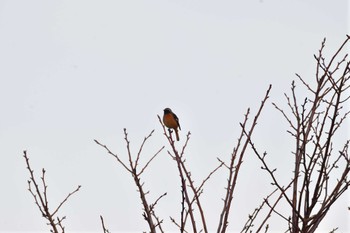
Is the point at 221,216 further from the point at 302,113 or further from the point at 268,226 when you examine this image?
the point at 302,113

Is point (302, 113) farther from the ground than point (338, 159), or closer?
farther from the ground

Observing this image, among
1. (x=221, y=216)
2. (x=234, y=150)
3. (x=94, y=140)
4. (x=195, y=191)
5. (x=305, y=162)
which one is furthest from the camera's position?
(x=94, y=140)

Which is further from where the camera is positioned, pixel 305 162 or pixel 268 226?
pixel 268 226

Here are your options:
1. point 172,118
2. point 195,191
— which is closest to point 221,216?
point 195,191

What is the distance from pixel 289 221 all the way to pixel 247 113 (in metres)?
0.97

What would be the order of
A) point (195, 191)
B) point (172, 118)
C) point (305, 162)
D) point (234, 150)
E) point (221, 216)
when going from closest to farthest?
point (305, 162)
point (221, 216)
point (195, 191)
point (234, 150)
point (172, 118)

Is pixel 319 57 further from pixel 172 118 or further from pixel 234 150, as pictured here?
pixel 172 118

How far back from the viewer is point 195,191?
139 inches

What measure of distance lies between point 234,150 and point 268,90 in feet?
1.65

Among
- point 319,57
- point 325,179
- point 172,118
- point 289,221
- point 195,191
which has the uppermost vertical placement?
point 172,118

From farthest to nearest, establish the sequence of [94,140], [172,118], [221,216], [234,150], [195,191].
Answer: [172,118], [94,140], [234,150], [195,191], [221,216]

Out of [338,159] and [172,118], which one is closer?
[338,159]

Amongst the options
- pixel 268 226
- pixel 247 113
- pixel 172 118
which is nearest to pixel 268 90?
pixel 247 113

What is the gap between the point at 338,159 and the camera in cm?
367
